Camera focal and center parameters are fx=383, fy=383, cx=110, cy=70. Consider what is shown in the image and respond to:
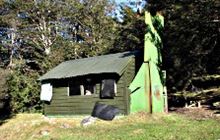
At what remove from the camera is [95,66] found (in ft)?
79.1

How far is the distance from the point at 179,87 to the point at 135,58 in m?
4.80

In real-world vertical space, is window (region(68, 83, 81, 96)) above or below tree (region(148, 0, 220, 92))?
below

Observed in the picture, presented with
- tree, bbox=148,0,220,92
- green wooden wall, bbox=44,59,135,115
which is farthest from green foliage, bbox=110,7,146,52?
green wooden wall, bbox=44,59,135,115

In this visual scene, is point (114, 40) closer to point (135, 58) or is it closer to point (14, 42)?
point (14, 42)

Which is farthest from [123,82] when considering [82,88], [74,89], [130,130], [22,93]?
[22,93]

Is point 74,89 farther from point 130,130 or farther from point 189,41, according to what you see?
Result: point 130,130

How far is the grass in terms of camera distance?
14.0 m

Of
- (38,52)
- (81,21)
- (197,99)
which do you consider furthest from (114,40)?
(197,99)

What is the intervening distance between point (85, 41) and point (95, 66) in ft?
52.7

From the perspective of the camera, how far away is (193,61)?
25125mm

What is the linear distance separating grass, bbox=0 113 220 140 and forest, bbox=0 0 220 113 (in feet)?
17.8

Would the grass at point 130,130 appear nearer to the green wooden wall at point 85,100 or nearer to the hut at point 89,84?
the green wooden wall at point 85,100

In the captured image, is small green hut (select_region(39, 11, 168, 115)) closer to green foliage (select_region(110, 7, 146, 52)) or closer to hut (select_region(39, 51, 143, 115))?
hut (select_region(39, 51, 143, 115))

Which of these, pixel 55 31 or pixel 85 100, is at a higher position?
pixel 55 31
